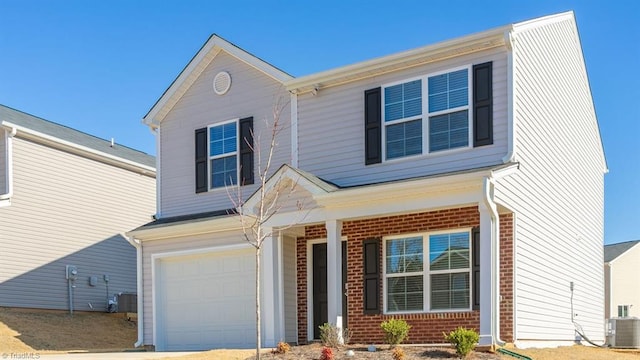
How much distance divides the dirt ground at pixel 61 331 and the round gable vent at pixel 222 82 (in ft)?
23.1

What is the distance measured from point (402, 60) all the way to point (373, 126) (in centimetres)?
145

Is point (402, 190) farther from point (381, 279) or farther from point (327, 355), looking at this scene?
point (327, 355)

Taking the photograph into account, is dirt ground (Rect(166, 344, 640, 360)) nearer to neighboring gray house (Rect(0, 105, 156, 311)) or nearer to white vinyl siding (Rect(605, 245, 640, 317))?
neighboring gray house (Rect(0, 105, 156, 311))

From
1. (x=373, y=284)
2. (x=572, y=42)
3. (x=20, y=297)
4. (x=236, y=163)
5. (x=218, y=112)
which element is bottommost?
(x=20, y=297)

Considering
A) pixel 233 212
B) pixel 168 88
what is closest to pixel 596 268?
pixel 233 212

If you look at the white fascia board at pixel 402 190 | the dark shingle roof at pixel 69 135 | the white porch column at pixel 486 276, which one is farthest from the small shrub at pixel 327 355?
the dark shingle roof at pixel 69 135

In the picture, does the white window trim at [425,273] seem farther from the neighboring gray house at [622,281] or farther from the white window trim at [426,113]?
the neighboring gray house at [622,281]

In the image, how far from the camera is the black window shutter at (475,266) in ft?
39.2

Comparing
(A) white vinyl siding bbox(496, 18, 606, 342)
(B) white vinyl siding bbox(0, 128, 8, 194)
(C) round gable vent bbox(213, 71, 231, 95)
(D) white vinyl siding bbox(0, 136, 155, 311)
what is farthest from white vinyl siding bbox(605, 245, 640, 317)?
(B) white vinyl siding bbox(0, 128, 8, 194)

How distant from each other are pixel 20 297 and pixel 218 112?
28.3 feet

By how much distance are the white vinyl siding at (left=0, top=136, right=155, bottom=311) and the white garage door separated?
5986 millimetres

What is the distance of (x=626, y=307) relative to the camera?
32188 millimetres

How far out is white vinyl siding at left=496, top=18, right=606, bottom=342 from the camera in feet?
41.7

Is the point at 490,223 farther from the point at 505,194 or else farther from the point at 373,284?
the point at 373,284
